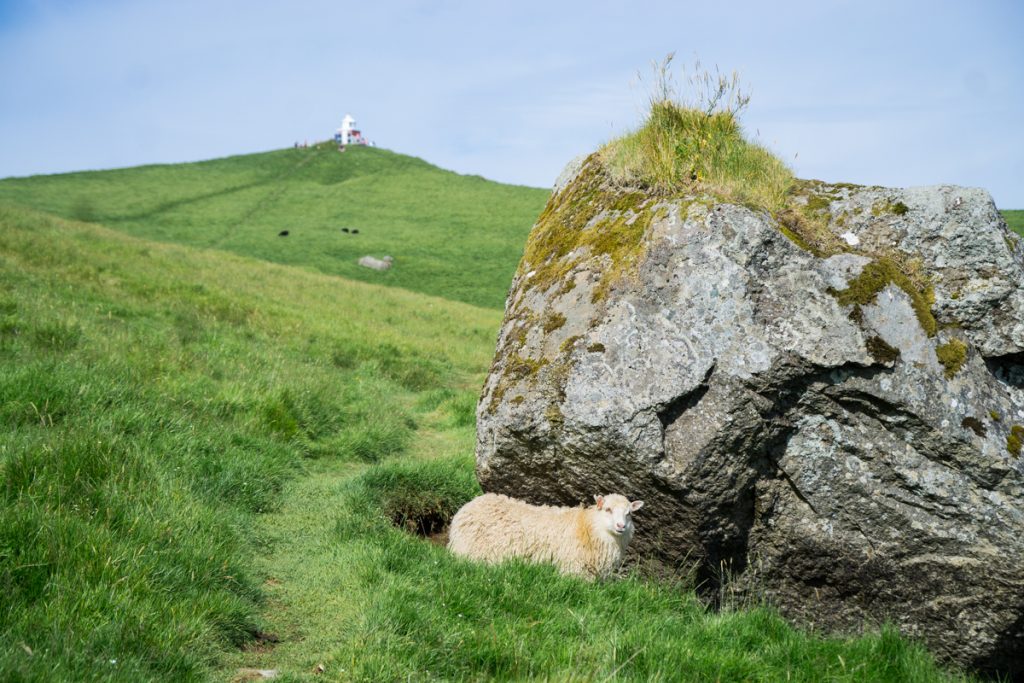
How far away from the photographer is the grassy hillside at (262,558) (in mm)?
4625

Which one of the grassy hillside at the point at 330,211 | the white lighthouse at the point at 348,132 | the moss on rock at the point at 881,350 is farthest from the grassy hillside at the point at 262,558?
the white lighthouse at the point at 348,132

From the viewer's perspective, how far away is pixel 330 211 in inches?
2388

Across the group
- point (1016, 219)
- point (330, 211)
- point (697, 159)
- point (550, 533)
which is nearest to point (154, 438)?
point (550, 533)

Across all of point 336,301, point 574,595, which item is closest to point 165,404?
Answer: point 574,595

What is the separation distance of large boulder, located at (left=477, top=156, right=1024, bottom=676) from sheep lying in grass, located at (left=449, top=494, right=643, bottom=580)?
0.32 m

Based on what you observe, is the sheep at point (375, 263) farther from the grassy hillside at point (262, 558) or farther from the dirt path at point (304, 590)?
the dirt path at point (304, 590)

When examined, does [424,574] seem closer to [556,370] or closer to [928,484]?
[556,370]

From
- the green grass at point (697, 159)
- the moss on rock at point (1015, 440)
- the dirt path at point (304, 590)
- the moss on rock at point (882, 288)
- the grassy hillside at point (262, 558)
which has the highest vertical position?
the green grass at point (697, 159)

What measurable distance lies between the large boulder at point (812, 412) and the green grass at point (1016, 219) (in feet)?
108

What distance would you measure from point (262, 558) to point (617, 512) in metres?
2.99

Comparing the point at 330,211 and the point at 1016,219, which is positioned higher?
the point at 1016,219

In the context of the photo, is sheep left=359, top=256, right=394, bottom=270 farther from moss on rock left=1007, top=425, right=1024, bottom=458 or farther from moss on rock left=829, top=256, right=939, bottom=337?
moss on rock left=1007, top=425, right=1024, bottom=458

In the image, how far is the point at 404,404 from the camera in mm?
13453

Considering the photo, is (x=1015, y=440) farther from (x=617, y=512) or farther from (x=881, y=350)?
(x=617, y=512)
